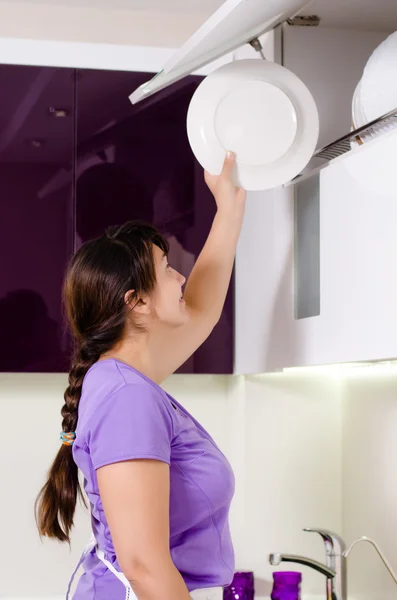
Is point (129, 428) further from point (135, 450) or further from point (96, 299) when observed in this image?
point (96, 299)

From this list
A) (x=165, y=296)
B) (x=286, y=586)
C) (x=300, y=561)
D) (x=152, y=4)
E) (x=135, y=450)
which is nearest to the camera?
(x=135, y=450)

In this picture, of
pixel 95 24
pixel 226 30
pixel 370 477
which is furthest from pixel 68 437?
pixel 95 24

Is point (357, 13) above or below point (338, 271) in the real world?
above

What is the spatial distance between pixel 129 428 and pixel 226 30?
651mm

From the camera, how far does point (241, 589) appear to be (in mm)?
2033

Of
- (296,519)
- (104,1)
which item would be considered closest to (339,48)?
(104,1)

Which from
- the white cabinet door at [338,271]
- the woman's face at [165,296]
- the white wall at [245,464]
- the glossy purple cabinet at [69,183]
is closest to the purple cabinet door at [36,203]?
the glossy purple cabinet at [69,183]

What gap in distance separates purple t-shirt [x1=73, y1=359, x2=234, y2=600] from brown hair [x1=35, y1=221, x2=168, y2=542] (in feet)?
0.27

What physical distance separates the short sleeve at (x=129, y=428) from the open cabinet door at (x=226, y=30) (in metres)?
0.56

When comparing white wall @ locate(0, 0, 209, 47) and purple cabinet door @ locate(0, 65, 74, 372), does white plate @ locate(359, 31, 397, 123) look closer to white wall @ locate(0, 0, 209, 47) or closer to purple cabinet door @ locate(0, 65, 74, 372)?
purple cabinet door @ locate(0, 65, 74, 372)

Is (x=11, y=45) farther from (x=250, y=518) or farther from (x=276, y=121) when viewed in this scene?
(x=250, y=518)

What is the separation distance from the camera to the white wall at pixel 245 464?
2.14 metres

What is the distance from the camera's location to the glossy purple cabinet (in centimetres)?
203

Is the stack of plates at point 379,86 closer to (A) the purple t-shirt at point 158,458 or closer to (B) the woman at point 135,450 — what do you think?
(B) the woman at point 135,450
